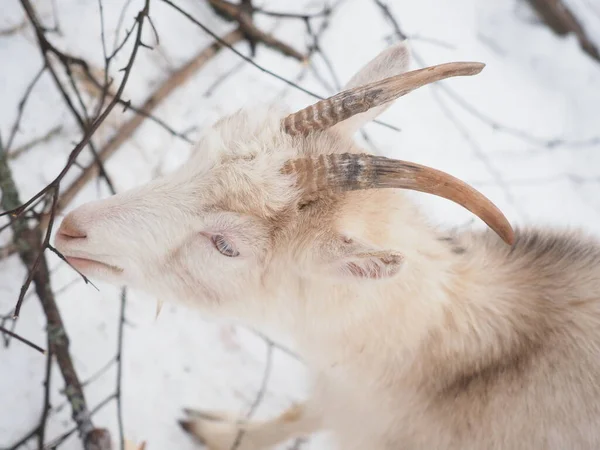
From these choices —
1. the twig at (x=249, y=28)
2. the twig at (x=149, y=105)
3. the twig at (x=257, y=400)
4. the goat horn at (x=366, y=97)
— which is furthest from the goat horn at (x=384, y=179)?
the twig at (x=249, y=28)

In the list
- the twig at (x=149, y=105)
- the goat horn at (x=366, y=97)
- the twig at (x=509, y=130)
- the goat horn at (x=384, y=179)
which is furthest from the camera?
the twig at (x=509, y=130)

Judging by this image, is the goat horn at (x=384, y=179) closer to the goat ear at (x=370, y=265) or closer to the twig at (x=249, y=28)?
the goat ear at (x=370, y=265)

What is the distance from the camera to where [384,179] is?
1763 mm

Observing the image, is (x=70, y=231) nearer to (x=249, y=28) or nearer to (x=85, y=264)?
(x=85, y=264)

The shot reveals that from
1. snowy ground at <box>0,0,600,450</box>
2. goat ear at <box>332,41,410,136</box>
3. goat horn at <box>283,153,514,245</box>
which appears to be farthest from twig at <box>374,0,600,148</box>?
goat horn at <box>283,153,514,245</box>

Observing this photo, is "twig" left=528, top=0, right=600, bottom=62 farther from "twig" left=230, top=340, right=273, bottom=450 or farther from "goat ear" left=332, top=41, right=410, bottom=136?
"twig" left=230, top=340, right=273, bottom=450

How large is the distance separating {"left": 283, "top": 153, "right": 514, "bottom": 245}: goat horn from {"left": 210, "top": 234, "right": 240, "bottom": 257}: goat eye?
1.11 feet

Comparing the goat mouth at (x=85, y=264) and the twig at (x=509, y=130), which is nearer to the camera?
the goat mouth at (x=85, y=264)

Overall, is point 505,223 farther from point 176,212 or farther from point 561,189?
point 561,189

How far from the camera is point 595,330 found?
2.17 metres

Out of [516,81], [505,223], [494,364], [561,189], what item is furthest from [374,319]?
[516,81]

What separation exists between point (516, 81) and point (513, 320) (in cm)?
335

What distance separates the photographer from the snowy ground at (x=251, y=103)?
3.40 meters

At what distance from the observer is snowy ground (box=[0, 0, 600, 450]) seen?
3402 millimetres
